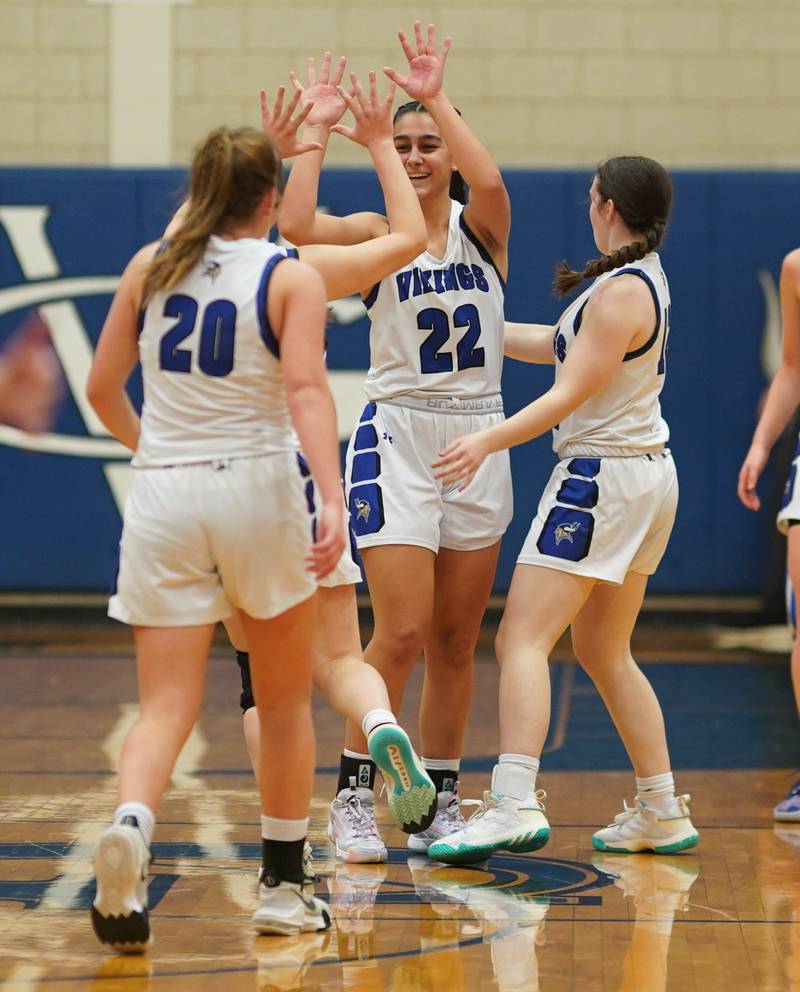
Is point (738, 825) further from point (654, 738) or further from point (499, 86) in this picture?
point (499, 86)

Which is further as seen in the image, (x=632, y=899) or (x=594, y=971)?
(x=632, y=899)

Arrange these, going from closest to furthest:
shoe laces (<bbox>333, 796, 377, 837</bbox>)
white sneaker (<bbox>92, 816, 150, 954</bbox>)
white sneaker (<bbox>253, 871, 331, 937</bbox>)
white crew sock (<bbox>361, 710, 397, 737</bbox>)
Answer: white sneaker (<bbox>92, 816, 150, 954</bbox>)
white sneaker (<bbox>253, 871, 331, 937</bbox>)
white crew sock (<bbox>361, 710, 397, 737</bbox>)
shoe laces (<bbox>333, 796, 377, 837</bbox>)

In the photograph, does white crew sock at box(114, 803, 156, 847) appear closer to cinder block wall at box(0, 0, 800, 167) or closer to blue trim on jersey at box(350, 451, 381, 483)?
blue trim on jersey at box(350, 451, 381, 483)

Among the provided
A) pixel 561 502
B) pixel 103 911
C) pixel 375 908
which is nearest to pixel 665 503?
pixel 561 502

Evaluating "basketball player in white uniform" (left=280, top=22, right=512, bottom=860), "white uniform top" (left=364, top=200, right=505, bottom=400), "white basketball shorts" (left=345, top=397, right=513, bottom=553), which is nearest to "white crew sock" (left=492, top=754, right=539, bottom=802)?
"basketball player in white uniform" (left=280, top=22, right=512, bottom=860)

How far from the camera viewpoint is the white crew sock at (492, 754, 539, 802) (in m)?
4.05

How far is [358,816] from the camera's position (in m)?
4.29

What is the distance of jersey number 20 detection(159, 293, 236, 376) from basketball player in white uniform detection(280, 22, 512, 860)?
103 centimetres

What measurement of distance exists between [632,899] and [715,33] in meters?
6.50

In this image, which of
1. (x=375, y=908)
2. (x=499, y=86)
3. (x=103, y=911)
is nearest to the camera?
(x=103, y=911)

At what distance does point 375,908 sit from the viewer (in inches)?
147

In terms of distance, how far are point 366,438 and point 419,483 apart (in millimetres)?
201

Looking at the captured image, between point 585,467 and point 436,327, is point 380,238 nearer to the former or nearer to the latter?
point 436,327

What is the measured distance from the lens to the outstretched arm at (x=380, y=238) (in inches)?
147
